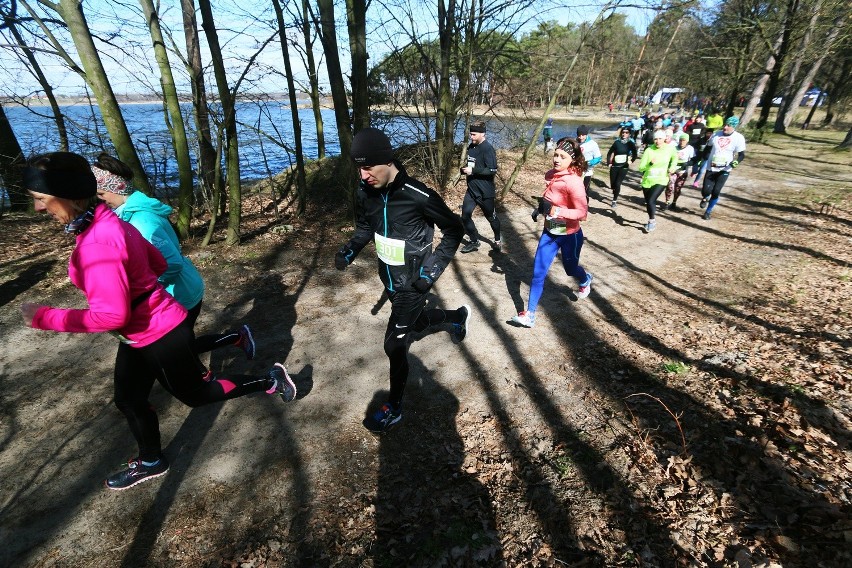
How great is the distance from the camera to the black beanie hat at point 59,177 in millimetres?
1873

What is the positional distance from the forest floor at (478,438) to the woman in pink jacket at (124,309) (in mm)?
524

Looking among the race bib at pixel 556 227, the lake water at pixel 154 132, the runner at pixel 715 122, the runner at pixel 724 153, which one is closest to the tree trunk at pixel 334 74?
the lake water at pixel 154 132

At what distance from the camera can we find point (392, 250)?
3039mm

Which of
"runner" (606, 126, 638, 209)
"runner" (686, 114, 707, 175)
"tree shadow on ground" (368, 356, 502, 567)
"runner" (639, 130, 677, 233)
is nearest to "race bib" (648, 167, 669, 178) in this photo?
"runner" (639, 130, 677, 233)

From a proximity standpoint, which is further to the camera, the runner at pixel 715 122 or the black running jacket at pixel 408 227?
the runner at pixel 715 122

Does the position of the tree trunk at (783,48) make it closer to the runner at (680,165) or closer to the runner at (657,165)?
the runner at (680,165)

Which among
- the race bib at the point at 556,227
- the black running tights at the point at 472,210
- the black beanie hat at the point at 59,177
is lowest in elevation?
the black running tights at the point at 472,210

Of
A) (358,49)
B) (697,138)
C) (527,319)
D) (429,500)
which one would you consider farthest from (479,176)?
(697,138)

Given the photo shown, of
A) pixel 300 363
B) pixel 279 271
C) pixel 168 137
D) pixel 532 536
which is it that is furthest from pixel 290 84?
pixel 532 536

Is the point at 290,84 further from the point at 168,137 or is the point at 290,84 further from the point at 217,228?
the point at 217,228

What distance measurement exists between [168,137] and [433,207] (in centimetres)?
775

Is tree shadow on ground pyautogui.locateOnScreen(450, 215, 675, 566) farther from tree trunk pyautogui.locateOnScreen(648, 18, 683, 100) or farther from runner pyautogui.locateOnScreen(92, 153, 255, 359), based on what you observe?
tree trunk pyautogui.locateOnScreen(648, 18, 683, 100)

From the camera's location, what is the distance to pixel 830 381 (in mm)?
3457

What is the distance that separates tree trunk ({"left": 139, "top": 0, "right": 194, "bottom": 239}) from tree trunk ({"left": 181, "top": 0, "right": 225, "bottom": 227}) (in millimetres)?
343
